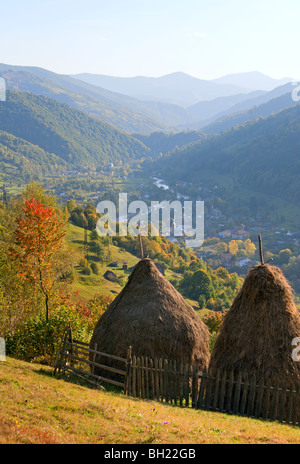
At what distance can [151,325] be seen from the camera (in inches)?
678

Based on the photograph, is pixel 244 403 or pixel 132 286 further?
pixel 132 286

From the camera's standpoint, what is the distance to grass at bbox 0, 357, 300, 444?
859 centimetres

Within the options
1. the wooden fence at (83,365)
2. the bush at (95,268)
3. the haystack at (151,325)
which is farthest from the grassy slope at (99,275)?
the haystack at (151,325)

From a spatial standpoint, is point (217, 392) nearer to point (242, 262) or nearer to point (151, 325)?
point (151, 325)

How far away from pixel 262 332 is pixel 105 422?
6.32 meters

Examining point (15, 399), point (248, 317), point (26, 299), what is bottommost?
point (26, 299)

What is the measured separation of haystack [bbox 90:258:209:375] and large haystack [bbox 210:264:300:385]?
2852mm

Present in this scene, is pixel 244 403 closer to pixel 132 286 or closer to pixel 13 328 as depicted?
pixel 132 286

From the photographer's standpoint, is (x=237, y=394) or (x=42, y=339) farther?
(x=42, y=339)

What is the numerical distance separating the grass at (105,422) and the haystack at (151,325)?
12.3 feet

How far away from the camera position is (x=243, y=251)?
17175cm

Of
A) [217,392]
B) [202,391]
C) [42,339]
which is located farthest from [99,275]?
[217,392]
